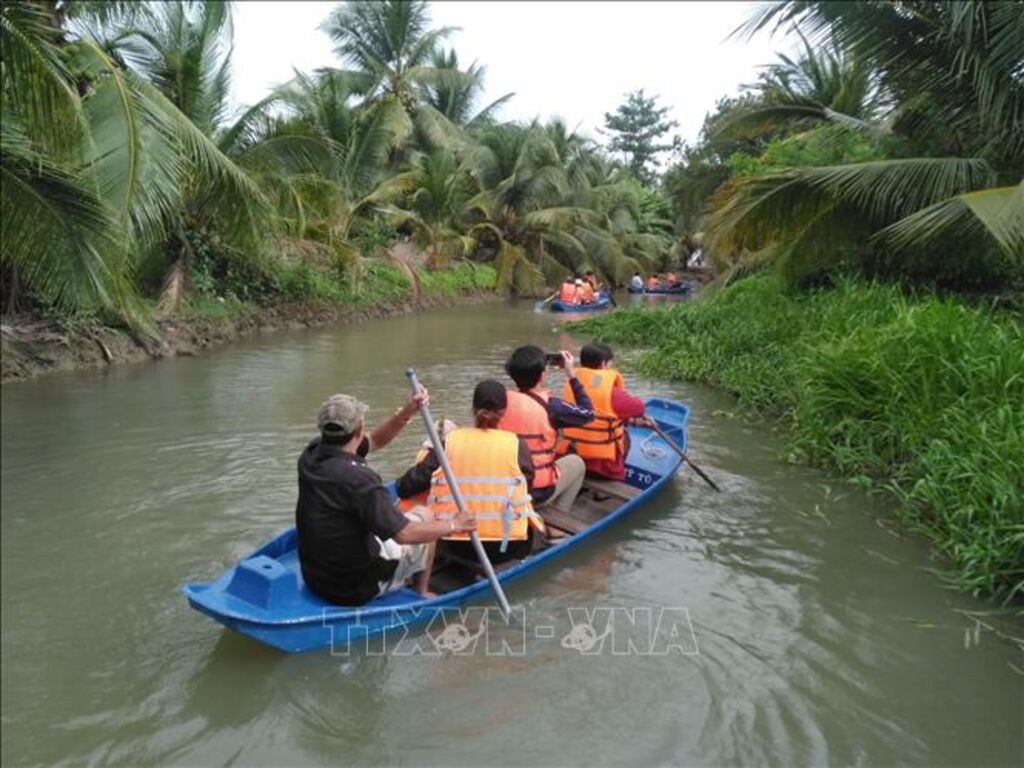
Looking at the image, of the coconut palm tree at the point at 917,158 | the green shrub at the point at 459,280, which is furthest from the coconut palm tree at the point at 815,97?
the green shrub at the point at 459,280

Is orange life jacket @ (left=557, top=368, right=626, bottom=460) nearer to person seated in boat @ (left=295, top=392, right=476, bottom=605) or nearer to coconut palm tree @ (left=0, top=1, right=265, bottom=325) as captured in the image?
person seated in boat @ (left=295, top=392, right=476, bottom=605)

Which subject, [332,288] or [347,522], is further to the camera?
[332,288]

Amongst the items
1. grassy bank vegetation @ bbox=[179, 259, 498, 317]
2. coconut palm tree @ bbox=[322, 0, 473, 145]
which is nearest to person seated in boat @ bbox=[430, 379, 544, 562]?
grassy bank vegetation @ bbox=[179, 259, 498, 317]

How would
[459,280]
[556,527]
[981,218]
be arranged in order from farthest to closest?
[459,280]
[981,218]
[556,527]

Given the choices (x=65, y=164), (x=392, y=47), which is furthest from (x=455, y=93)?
(x=65, y=164)

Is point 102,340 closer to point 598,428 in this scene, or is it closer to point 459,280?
point 598,428

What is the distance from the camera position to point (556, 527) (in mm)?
5527

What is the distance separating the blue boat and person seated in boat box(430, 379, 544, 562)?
0.30 meters

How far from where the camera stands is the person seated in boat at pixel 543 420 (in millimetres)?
5008

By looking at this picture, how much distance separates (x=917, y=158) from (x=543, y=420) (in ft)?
22.3

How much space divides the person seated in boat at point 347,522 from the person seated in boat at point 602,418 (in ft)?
7.16

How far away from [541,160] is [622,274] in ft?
23.0

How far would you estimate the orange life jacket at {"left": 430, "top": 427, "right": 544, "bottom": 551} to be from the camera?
4418mm

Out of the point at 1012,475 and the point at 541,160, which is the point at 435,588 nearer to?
the point at 1012,475
